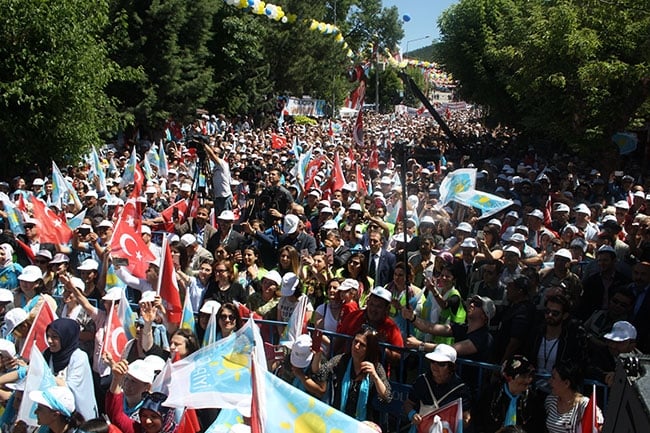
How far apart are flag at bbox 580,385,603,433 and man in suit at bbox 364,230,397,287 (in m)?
3.40

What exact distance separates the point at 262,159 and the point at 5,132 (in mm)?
6645

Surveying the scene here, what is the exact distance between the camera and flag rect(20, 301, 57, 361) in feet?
18.9

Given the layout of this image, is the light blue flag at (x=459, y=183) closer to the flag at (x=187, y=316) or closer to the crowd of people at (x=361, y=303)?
the crowd of people at (x=361, y=303)

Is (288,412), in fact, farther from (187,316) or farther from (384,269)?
(384,269)

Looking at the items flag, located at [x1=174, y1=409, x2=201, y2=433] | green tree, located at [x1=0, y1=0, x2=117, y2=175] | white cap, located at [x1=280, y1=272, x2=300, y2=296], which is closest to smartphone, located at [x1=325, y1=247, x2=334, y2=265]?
white cap, located at [x1=280, y1=272, x2=300, y2=296]

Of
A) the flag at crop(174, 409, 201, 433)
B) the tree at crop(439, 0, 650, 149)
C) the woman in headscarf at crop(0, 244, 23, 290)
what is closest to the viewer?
the flag at crop(174, 409, 201, 433)

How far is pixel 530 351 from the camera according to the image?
16.8 ft

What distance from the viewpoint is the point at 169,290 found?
609cm

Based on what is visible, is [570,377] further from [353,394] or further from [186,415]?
→ [186,415]

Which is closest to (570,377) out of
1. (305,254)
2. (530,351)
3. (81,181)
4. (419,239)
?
(530,351)

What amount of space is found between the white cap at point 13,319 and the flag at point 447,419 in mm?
3736

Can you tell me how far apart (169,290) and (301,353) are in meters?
1.82

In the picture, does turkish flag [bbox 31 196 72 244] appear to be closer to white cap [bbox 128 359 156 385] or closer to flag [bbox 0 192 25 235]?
flag [bbox 0 192 25 235]

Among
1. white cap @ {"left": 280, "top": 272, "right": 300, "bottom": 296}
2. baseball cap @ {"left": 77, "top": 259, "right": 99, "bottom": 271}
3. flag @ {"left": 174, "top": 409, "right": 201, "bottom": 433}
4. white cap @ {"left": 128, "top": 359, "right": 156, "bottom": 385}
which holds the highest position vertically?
white cap @ {"left": 280, "top": 272, "right": 300, "bottom": 296}
